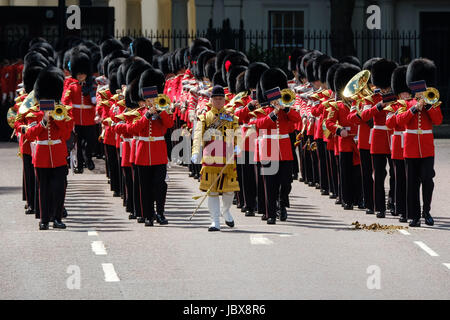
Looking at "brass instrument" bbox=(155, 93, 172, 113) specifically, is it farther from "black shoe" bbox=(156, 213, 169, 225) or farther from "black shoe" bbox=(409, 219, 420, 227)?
"black shoe" bbox=(409, 219, 420, 227)

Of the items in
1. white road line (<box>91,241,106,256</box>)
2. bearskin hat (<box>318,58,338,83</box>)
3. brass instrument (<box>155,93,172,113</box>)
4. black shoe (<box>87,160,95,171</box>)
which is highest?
bearskin hat (<box>318,58,338,83</box>)

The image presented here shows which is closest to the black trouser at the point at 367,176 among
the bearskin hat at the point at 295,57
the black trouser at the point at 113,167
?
the black trouser at the point at 113,167

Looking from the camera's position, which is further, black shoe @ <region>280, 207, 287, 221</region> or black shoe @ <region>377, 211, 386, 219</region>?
black shoe @ <region>377, 211, 386, 219</region>

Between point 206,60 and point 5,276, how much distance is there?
9.38m

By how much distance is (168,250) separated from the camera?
11930 millimetres

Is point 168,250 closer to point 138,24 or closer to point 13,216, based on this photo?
point 13,216

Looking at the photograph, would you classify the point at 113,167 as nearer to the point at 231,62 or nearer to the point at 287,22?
the point at 231,62

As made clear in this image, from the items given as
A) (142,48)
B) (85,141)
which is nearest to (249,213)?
(85,141)

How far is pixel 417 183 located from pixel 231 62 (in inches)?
172

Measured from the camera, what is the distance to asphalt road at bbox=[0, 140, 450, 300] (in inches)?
391

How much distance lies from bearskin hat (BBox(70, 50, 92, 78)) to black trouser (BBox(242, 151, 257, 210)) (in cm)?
435

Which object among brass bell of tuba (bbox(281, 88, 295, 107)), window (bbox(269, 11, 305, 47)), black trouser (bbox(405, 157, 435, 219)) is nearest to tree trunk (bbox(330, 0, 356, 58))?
window (bbox(269, 11, 305, 47))

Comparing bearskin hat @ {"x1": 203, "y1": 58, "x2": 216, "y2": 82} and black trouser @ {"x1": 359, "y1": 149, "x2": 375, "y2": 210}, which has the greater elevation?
bearskin hat @ {"x1": 203, "y1": 58, "x2": 216, "y2": 82}

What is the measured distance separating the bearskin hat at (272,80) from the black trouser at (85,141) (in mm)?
5503
